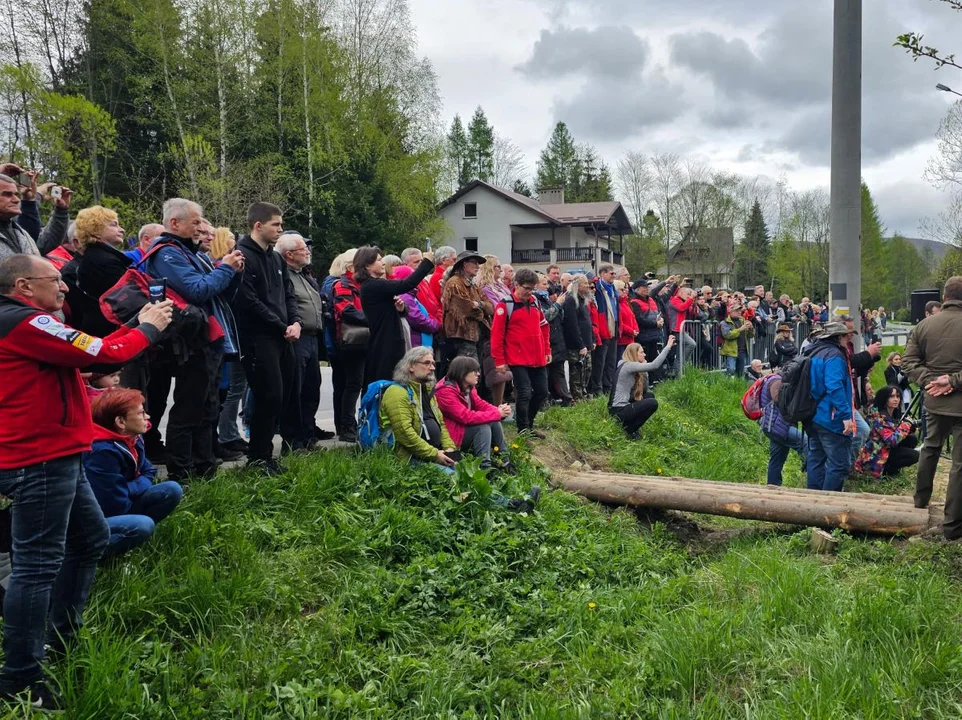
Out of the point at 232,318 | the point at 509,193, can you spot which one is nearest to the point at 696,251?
the point at 509,193

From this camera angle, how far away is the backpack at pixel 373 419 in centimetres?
662

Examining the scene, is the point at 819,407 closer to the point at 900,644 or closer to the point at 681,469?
the point at 681,469

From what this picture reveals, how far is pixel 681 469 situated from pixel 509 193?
47.3 metres

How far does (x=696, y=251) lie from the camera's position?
179 ft

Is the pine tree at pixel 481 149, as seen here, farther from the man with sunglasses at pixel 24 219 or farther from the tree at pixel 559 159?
the man with sunglasses at pixel 24 219

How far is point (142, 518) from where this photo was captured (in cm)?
406

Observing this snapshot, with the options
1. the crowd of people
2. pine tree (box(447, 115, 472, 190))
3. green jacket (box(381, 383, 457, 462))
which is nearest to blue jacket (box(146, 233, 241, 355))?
the crowd of people

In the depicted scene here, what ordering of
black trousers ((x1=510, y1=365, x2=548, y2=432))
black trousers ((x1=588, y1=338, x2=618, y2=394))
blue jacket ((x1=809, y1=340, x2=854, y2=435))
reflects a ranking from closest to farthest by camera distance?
blue jacket ((x1=809, y1=340, x2=854, y2=435)) < black trousers ((x1=510, y1=365, x2=548, y2=432)) < black trousers ((x1=588, y1=338, x2=618, y2=394))

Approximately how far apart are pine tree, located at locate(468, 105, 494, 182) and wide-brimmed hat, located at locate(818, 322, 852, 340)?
67167 mm

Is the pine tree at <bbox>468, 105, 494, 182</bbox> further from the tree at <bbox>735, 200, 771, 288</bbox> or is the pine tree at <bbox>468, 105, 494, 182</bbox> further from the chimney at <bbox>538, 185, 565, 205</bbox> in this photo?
the tree at <bbox>735, 200, 771, 288</bbox>

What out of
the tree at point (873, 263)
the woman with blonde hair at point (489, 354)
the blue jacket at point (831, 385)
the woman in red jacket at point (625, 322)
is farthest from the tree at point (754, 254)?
the blue jacket at point (831, 385)

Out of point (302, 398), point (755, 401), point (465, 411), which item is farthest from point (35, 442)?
point (755, 401)

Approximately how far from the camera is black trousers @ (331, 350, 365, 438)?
7516 mm

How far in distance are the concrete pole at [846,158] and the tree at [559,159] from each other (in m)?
70.3
